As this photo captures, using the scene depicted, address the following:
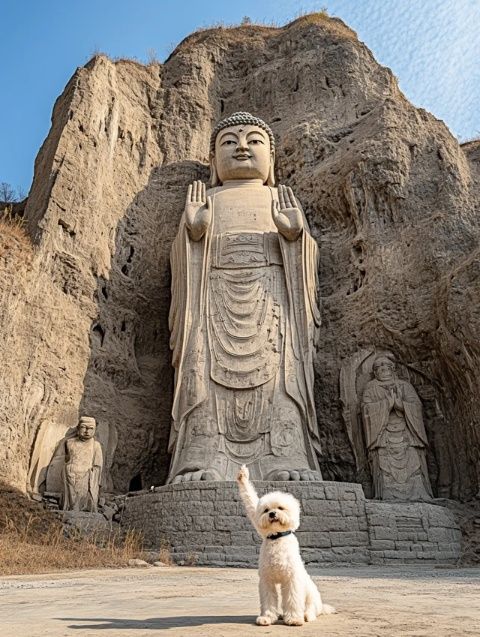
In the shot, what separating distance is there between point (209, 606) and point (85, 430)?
22.7 ft

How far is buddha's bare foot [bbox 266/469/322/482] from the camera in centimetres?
901

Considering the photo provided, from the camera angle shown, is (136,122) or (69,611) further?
(136,122)

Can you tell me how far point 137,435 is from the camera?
12.0 metres

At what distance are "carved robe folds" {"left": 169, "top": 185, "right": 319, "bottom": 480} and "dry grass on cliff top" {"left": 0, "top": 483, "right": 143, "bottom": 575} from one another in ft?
4.81

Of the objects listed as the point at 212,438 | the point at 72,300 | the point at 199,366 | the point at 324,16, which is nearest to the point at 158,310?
the point at 72,300

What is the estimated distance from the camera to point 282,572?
325 centimetres

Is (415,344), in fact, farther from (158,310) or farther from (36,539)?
(36,539)

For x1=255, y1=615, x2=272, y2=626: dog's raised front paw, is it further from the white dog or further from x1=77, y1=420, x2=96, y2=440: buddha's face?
x1=77, y1=420, x2=96, y2=440: buddha's face

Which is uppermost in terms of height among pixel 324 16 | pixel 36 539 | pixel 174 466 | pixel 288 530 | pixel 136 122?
pixel 324 16

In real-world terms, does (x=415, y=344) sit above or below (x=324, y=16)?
→ below

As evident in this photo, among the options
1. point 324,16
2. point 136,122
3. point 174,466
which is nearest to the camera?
point 174,466

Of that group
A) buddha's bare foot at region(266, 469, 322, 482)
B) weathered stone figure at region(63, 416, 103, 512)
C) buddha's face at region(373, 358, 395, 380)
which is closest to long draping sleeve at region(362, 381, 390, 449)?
buddha's face at region(373, 358, 395, 380)

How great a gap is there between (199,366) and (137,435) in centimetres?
236

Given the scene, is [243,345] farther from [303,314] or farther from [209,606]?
[209,606]
